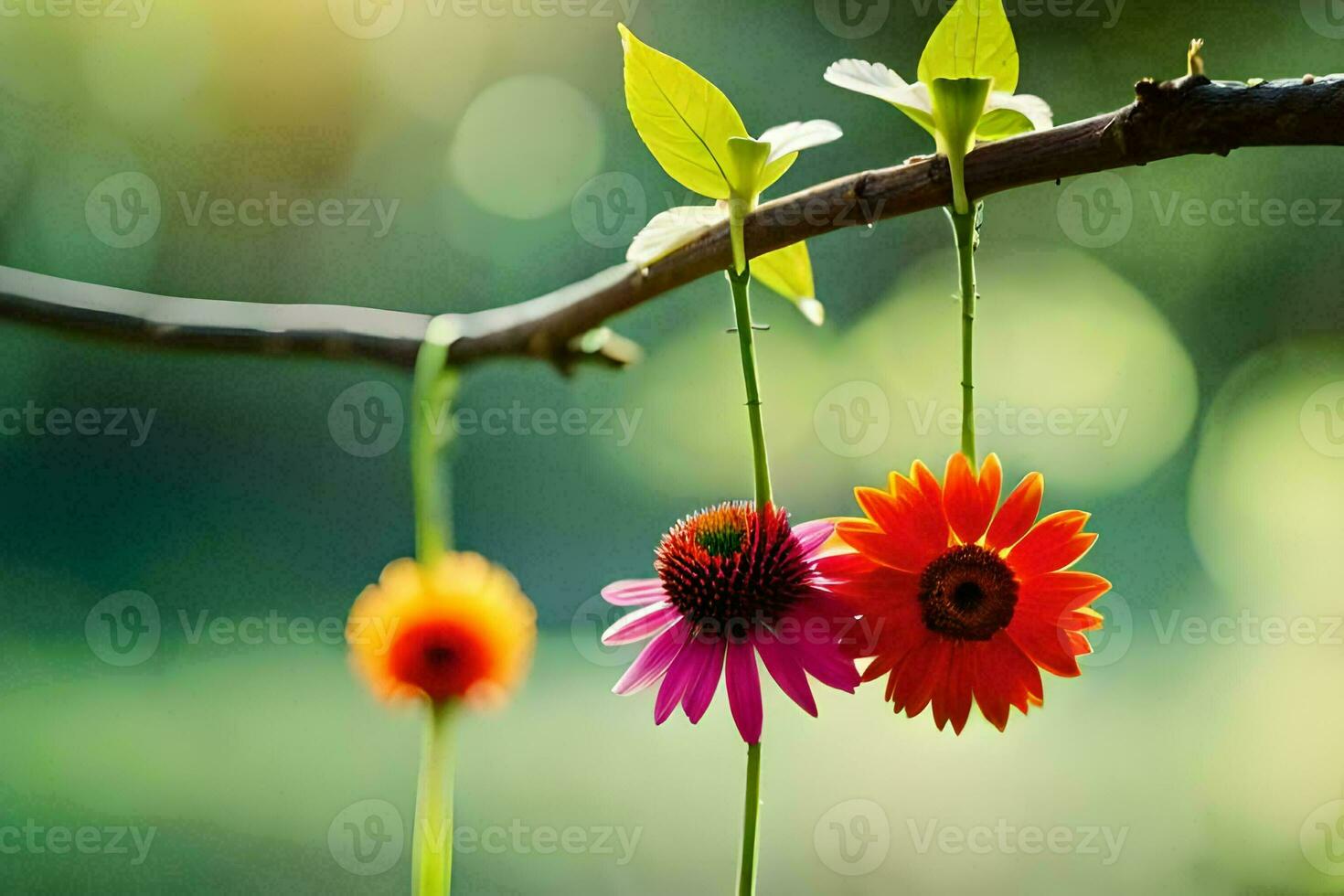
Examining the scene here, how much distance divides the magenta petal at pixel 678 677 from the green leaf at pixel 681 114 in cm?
9

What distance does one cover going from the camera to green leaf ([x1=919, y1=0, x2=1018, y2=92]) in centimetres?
20

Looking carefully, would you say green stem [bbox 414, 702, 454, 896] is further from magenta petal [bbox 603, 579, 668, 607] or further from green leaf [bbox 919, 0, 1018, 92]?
green leaf [bbox 919, 0, 1018, 92]

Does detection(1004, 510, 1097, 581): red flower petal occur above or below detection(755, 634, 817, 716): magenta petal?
above

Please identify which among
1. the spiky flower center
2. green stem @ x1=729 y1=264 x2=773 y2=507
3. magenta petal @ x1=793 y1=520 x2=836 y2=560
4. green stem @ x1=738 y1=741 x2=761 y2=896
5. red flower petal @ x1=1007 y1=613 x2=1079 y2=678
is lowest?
green stem @ x1=738 y1=741 x2=761 y2=896

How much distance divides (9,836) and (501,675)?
2.62ft

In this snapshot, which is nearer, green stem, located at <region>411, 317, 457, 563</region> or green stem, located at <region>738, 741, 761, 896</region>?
green stem, located at <region>738, 741, 761, 896</region>

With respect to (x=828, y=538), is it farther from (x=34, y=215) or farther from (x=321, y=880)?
(x=34, y=215)

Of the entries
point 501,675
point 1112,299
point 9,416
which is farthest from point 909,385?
point 501,675

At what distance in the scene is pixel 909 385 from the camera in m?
1.35

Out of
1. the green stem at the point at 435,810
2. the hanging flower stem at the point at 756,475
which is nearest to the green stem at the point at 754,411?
the hanging flower stem at the point at 756,475

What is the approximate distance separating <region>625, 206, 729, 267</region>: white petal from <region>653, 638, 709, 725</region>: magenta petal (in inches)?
3.4

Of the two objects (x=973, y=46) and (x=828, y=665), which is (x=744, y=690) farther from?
(x=973, y=46)

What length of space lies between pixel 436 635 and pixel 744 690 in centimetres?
12

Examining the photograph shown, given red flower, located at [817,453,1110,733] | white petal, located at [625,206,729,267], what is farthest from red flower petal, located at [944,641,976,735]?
white petal, located at [625,206,729,267]
